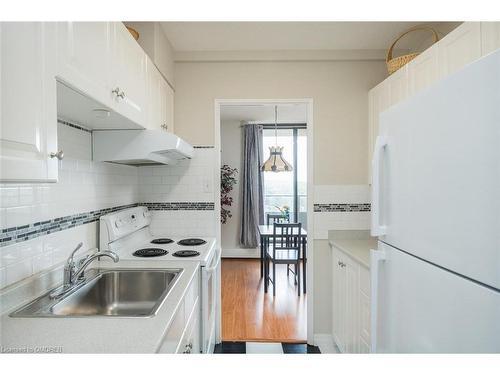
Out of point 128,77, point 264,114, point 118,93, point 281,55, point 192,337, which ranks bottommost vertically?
point 192,337

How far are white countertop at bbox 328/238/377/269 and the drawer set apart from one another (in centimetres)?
115

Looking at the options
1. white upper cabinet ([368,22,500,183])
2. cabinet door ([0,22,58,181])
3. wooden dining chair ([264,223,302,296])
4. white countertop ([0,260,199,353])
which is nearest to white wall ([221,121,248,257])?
wooden dining chair ([264,223,302,296])

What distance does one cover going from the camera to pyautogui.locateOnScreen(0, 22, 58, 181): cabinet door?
747mm

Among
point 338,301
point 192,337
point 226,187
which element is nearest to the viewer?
point 192,337

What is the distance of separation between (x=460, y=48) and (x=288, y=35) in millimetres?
1241

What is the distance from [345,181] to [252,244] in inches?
126

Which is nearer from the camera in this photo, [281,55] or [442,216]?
[442,216]

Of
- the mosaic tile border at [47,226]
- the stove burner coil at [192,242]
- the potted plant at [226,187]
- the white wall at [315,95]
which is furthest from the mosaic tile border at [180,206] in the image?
the potted plant at [226,187]

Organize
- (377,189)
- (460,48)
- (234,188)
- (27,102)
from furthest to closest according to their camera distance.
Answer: (234,188)
(460,48)
(377,189)
(27,102)

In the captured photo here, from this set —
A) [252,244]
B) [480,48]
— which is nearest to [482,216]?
[480,48]

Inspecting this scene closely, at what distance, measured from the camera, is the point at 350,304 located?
218 cm

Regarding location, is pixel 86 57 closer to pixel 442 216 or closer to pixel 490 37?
pixel 442 216

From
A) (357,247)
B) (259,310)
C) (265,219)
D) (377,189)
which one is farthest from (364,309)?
(265,219)

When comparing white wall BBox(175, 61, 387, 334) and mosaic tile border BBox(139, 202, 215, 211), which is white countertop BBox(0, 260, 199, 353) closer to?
mosaic tile border BBox(139, 202, 215, 211)
